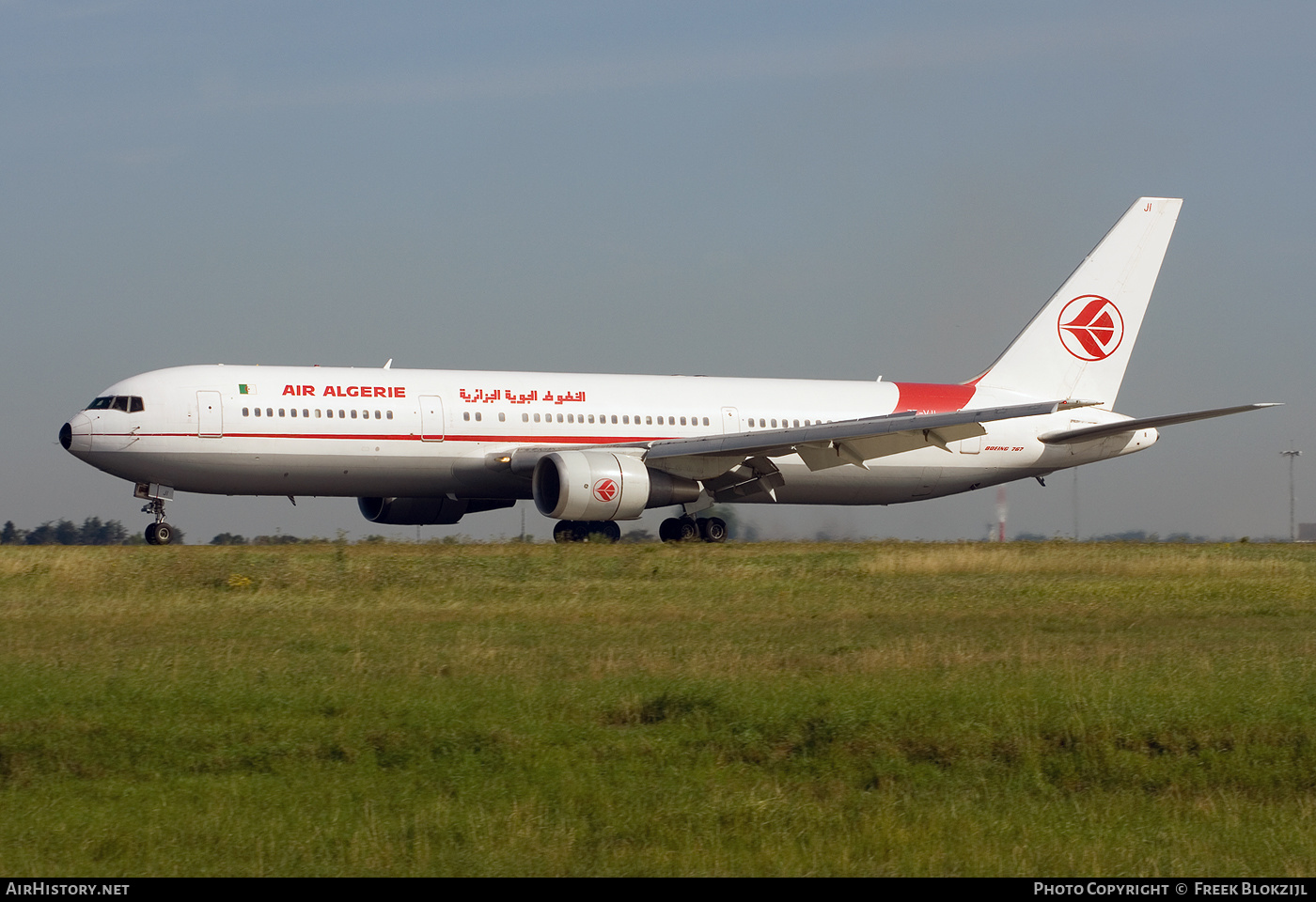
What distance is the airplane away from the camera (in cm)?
2892

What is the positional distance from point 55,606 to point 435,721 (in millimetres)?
8320

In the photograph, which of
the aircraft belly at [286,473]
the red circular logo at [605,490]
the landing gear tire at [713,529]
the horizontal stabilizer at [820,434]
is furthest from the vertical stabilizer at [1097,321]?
the aircraft belly at [286,473]

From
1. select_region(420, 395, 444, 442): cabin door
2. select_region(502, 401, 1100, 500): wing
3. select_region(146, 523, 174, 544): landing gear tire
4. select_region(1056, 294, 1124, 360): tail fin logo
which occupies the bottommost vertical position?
select_region(146, 523, 174, 544): landing gear tire

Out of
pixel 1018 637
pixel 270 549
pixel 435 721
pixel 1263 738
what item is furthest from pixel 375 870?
pixel 270 549

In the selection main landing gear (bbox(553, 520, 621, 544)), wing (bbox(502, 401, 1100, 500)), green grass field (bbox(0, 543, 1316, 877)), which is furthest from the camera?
main landing gear (bbox(553, 520, 621, 544))

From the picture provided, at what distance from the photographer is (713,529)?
33.0m

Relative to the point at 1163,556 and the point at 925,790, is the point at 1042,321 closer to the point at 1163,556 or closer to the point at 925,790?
the point at 1163,556

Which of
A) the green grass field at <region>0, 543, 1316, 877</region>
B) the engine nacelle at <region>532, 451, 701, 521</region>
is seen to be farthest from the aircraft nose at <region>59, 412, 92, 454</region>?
the green grass field at <region>0, 543, 1316, 877</region>

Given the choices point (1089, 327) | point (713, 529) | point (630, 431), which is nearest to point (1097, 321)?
point (1089, 327)

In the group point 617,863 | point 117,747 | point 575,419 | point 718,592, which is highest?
point 575,419

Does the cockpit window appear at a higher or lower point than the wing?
higher

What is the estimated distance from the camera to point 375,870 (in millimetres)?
8883

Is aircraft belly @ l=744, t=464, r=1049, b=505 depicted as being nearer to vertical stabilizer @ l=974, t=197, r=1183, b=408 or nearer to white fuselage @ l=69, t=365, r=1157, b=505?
white fuselage @ l=69, t=365, r=1157, b=505

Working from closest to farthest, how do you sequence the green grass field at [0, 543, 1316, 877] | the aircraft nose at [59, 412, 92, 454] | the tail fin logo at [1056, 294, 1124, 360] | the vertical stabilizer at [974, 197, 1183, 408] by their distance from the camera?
1. the green grass field at [0, 543, 1316, 877]
2. the aircraft nose at [59, 412, 92, 454]
3. the vertical stabilizer at [974, 197, 1183, 408]
4. the tail fin logo at [1056, 294, 1124, 360]
